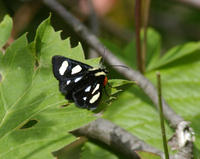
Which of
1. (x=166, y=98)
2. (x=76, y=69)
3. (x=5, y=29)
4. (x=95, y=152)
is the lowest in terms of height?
(x=95, y=152)

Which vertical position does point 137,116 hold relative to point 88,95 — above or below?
below

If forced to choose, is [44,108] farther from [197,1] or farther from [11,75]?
[197,1]

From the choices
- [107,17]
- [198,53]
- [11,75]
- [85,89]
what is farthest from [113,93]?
[107,17]

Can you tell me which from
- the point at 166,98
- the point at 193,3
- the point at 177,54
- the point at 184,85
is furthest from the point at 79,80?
the point at 193,3

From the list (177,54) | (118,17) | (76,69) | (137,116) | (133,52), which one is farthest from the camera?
(118,17)

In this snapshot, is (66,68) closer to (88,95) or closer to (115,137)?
(88,95)

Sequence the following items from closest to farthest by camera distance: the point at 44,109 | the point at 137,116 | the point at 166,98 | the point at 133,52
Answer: the point at 44,109
the point at 137,116
the point at 166,98
the point at 133,52

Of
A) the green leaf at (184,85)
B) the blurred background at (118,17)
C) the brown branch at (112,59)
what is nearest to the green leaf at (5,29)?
the brown branch at (112,59)
